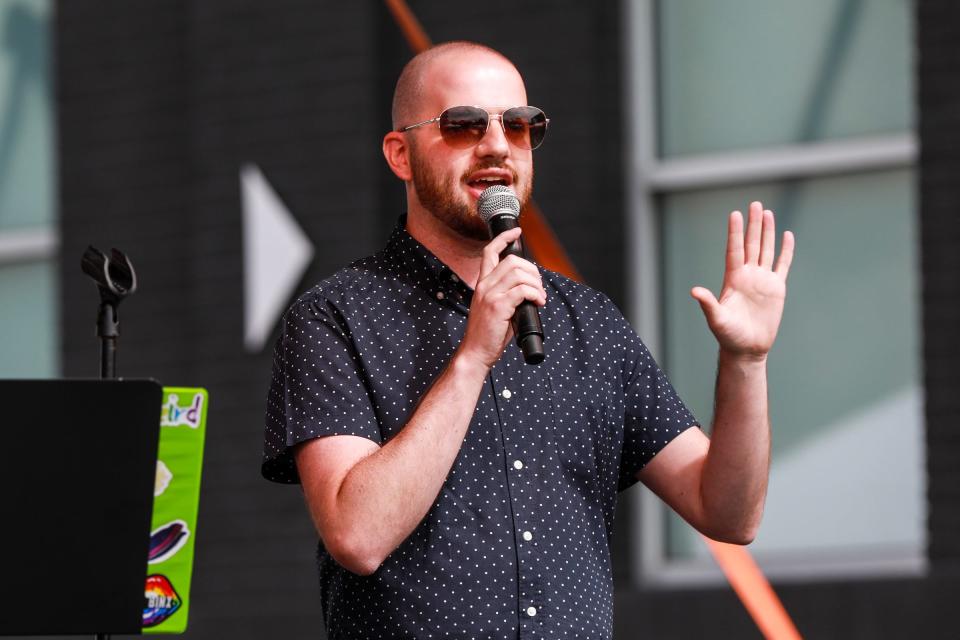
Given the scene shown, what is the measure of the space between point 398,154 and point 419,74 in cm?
15

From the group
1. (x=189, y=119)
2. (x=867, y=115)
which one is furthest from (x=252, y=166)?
(x=867, y=115)

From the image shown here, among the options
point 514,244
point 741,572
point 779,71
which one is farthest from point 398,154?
point 779,71

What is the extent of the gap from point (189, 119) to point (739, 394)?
15.1 feet

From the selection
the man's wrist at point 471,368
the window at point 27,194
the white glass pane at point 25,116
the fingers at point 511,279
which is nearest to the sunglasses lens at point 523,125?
the fingers at point 511,279

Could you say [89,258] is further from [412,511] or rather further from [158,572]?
[412,511]

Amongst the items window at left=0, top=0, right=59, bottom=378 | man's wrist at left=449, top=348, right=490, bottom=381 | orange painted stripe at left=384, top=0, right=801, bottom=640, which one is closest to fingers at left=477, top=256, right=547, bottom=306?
man's wrist at left=449, top=348, right=490, bottom=381

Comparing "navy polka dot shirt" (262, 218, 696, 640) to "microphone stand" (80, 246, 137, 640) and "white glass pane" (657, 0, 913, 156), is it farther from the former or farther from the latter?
"white glass pane" (657, 0, 913, 156)

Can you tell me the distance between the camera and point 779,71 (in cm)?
660

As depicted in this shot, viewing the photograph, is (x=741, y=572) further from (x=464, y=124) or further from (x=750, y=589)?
(x=464, y=124)

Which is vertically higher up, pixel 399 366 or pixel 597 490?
pixel 399 366

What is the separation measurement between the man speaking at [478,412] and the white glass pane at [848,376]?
9.52ft

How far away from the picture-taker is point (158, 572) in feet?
11.8

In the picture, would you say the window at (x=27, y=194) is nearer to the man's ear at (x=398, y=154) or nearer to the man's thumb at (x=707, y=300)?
the man's ear at (x=398, y=154)

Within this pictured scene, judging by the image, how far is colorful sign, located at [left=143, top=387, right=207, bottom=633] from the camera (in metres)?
3.56
